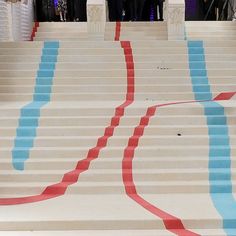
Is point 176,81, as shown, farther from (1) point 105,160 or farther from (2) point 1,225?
(2) point 1,225

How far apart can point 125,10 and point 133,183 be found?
248 inches

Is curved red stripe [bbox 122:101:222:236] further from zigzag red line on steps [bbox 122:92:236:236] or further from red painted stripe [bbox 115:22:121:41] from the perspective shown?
red painted stripe [bbox 115:22:121:41]

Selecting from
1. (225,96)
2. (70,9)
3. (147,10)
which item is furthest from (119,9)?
(225,96)

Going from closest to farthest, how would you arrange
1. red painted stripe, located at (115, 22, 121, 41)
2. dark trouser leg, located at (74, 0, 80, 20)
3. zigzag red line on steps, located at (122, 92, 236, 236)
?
zigzag red line on steps, located at (122, 92, 236, 236) < red painted stripe, located at (115, 22, 121, 41) < dark trouser leg, located at (74, 0, 80, 20)

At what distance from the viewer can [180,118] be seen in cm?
489

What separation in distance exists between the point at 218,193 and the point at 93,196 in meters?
1.10

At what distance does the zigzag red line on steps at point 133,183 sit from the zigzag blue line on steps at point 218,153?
0.28 metres

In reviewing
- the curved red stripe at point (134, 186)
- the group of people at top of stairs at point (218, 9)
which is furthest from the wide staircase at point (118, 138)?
the group of people at top of stairs at point (218, 9)

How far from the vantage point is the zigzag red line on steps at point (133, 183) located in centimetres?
350

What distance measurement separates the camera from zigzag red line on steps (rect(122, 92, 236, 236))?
3502 millimetres

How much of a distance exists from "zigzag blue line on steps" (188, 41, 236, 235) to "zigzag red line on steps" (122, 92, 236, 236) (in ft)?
0.91

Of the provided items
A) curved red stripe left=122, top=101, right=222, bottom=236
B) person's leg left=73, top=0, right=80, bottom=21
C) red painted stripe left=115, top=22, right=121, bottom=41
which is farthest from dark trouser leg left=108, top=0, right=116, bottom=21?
curved red stripe left=122, top=101, right=222, bottom=236

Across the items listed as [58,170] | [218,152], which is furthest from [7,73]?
[218,152]

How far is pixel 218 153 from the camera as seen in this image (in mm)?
4500
